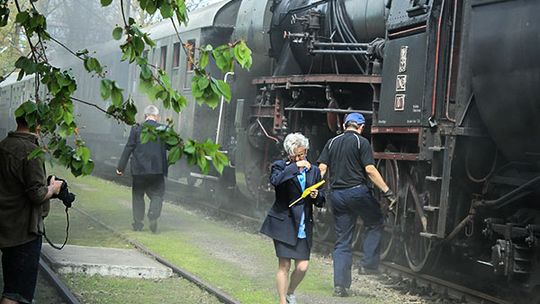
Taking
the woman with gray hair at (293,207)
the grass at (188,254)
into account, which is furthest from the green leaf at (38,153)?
the grass at (188,254)

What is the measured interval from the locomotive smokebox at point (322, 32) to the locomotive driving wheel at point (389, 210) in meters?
1.64

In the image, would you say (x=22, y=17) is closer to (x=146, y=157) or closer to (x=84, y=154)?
(x=84, y=154)

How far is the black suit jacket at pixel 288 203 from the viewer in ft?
23.5

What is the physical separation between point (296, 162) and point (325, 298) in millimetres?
1919

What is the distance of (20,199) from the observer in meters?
6.17

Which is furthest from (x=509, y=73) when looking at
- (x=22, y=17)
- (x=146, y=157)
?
(x=146, y=157)

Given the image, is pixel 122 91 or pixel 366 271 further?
pixel 366 271

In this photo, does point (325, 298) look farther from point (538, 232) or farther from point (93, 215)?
point (93, 215)

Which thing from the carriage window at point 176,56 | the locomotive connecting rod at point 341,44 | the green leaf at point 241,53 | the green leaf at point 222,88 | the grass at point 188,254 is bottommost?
the grass at point 188,254

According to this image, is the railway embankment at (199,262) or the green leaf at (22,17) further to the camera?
the railway embankment at (199,262)

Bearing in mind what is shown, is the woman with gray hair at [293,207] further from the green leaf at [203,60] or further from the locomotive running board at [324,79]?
the locomotive running board at [324,79]

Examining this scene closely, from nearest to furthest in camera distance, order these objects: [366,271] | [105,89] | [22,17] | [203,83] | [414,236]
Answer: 1. [203,83]
2. [105,89]
3. [22,17]
4. [414,236]
5. [366,271]

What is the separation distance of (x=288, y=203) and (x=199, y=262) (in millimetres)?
3498

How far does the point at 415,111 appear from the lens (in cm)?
871
